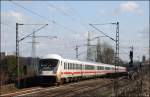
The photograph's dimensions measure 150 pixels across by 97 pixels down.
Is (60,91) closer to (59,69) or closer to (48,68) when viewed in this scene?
(48,68)

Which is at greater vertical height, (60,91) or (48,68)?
(48,68)

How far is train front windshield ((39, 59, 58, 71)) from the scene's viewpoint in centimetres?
4312

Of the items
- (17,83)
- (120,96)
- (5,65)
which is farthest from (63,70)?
(5,65)

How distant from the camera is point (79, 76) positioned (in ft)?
185

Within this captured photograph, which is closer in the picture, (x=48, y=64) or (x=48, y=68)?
(x=48, y=68)

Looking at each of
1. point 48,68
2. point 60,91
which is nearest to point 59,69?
point 48,68

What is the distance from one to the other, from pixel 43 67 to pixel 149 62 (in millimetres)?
116099

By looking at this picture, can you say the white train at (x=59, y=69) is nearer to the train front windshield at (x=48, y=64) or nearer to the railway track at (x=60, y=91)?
the train front windshield at (x=48, y=64)

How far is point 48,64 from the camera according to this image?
43.3 metres

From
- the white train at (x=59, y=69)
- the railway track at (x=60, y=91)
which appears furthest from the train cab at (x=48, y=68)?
the railway track at (x=60, y=91)

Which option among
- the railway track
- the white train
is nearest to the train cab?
the white train

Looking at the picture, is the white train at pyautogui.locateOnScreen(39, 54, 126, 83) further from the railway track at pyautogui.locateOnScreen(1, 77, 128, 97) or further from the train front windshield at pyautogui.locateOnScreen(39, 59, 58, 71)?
the railway track at pyautogui.locateOnScreen(1, 77, 128, 97)

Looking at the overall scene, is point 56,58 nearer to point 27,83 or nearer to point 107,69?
point 27,83

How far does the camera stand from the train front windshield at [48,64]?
43125 mm
